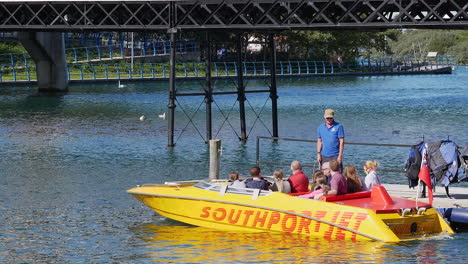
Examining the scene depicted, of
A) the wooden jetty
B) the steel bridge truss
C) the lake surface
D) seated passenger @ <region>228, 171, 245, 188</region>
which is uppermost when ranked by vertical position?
the steel bridge truss

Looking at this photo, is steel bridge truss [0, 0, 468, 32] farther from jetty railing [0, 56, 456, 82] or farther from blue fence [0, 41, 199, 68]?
blue fence [0, 41, 199, 68]

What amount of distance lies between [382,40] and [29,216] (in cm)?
9481

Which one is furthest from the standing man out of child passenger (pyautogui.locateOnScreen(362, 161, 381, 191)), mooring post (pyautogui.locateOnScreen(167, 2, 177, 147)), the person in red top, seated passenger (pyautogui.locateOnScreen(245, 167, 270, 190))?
mooring post (pyautogui.locateOnScreen(167, 2, 177, 147))

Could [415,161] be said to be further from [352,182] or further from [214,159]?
[214,159]

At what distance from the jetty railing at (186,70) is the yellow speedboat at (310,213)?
59.5 m

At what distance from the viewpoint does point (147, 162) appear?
2959 centimetres

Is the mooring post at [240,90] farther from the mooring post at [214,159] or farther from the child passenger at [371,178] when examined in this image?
the child passenger at [371,178]

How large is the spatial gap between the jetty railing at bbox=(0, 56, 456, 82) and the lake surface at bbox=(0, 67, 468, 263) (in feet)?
39.1

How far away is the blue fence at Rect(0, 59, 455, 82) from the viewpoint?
8031 cm

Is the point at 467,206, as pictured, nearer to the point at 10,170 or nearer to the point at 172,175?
the point at 172,175

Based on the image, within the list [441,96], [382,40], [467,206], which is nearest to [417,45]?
[382,40]

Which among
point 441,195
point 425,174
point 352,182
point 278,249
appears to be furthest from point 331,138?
point 278,249

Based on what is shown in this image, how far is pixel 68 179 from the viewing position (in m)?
26.0

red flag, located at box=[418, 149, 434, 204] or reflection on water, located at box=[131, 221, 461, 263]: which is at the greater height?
red flag, located at box=[418, 149, 434, 204]
